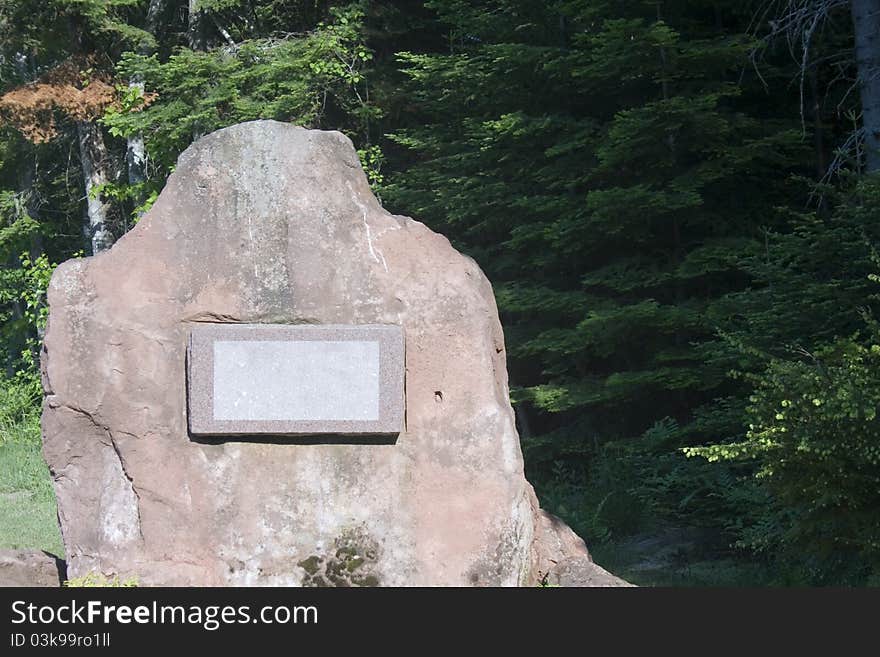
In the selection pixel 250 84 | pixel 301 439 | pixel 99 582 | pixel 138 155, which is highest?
pixel 250 84

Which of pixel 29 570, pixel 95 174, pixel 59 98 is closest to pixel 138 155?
pixel 59 98

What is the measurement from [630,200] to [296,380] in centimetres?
472

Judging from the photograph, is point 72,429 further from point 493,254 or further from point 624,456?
point 493,254

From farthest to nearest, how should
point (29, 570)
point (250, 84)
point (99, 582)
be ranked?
1. point (250, 84)
2. point (29, 570)
3. point (99, 582)

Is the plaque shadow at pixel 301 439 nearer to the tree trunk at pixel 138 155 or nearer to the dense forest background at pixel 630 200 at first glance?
the dense forest background at pixel 630 200

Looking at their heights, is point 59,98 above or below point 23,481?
above

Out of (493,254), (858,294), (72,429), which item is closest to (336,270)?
(72,429)

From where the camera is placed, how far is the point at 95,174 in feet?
49.0

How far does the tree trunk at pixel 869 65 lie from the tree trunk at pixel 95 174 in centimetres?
1037

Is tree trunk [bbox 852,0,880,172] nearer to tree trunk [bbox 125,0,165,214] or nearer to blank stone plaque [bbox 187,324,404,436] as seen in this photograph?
blank stone plaque [bbox 187,324,404,436]

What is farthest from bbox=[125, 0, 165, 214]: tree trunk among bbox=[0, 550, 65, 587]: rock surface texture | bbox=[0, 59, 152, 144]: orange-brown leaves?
bbox=[0, 550, 65, 587]: rock surface texture

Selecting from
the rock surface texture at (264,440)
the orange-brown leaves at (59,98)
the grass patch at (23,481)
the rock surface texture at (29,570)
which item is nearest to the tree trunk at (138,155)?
the orange-brown leaves at (59,98)

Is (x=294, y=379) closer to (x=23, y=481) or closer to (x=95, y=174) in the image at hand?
(x=23, y=481)

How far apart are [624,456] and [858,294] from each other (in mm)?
3183
